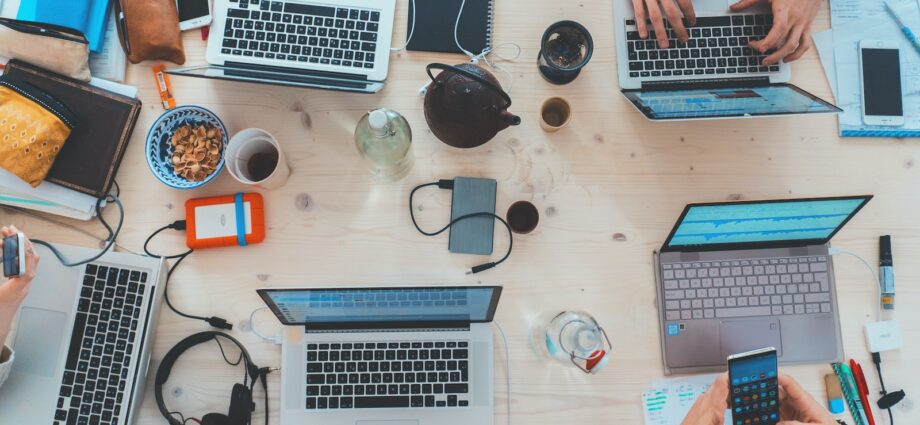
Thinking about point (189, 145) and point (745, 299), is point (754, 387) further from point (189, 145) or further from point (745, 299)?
point (189, 145)

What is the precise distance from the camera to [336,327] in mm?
992

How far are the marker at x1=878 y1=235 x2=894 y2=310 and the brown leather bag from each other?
1.42 m

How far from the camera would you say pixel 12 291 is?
85cm

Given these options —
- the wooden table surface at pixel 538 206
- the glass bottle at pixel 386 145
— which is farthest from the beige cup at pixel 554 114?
the glass bottle at pixel 386 145

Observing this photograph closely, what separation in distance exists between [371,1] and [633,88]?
0.54 meters

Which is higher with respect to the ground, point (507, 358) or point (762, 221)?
point (762, 221)

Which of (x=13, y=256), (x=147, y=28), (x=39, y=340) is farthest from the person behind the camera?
(x=147, y=28)

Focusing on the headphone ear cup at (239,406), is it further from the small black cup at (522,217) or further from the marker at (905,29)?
the marker at (905,29)

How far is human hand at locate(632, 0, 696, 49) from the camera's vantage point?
3.39 ft

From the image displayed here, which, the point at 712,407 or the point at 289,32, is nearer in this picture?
the point at 712,407

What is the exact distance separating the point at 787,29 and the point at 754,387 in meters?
0.66

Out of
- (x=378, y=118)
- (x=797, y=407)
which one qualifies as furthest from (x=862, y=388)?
(x=378, y=118)

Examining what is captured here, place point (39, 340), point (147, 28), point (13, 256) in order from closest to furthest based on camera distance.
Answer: point (13, 256) → point (39, 340) → point (147, 28)

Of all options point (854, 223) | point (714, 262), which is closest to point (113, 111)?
point (714, 262)
